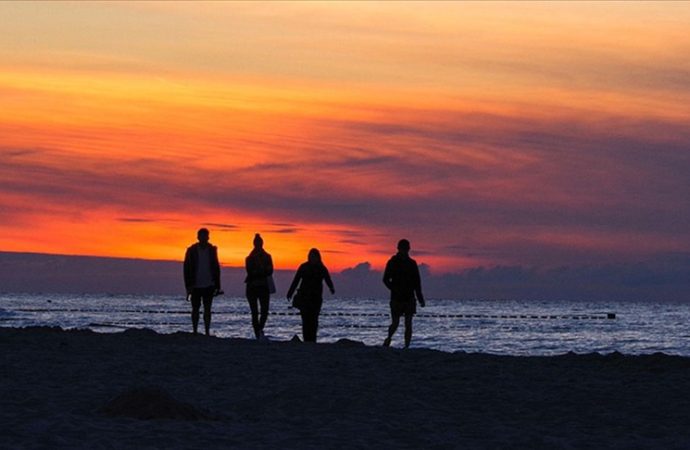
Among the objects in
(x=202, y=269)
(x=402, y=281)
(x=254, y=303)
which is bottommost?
(x=254, y=303)

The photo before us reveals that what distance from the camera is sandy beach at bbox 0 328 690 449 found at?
10.0 metres

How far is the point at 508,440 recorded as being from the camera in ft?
33.3

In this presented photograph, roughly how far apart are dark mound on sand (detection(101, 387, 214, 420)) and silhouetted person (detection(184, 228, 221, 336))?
344 inches

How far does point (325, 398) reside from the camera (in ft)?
40.4

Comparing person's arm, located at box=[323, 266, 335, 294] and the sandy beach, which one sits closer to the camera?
the sandy beach

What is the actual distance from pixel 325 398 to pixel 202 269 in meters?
7.87

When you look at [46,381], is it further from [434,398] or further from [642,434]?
[642,434]

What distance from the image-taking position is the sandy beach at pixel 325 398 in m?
10.0

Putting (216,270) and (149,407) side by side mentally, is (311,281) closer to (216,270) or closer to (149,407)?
(216,270)

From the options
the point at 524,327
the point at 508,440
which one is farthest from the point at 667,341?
the point at 508,440

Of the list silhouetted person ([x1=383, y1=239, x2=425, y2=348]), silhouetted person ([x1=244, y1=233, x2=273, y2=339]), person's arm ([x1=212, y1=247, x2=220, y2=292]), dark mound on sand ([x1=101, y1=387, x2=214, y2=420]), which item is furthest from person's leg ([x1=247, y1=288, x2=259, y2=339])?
dark mound on sand ([x1=101, y1=387, x2=214, y2=420])

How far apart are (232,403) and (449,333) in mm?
45362

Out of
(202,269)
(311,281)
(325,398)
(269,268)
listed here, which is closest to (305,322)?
(311,281)

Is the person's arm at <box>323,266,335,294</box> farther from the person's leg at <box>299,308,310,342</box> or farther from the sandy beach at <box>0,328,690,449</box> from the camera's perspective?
the sandy beach at <box>0,328,690,449</box>
